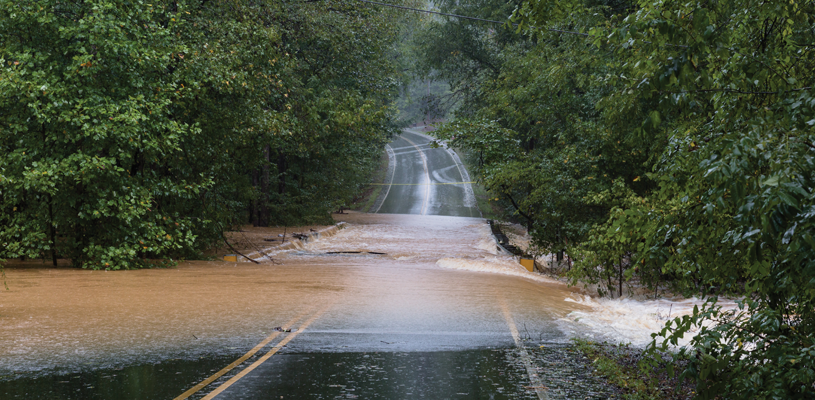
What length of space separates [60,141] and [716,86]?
49.7 ft

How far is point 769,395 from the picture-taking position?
474 cm

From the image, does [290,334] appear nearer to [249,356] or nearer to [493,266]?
[249,356]

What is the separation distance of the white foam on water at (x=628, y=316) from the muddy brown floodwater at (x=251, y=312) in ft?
1.25

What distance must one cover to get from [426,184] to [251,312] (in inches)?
2216

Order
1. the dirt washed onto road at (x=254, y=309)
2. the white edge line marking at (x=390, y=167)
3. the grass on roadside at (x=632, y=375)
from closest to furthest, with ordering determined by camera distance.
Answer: the grass on roadside at (x=632, y=375), the dirt washed onto road at (x=254, y=309), the white edge line marking at (x=390, y=167)

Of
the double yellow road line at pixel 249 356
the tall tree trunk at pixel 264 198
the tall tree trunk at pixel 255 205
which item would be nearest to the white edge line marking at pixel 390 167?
the tall tree trunk at pixel 255 205

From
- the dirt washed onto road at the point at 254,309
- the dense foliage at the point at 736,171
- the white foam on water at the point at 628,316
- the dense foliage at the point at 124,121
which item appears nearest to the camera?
the dense foliage at the point at 736,171

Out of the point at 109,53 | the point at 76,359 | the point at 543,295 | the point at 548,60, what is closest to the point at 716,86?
the point at 76,359

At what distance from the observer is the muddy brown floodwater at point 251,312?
8586mm

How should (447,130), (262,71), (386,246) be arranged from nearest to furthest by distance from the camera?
(262,71), (447,130), (386,246)

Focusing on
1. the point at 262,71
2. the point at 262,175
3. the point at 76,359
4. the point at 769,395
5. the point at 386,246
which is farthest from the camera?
the point at 262,175

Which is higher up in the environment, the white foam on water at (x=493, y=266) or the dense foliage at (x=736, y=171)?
the dense foliage at (x=736, y=171)

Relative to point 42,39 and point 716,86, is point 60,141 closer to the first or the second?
point 42,39

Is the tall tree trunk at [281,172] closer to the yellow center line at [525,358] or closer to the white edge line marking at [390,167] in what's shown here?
the white edge line marking at [390,167]
